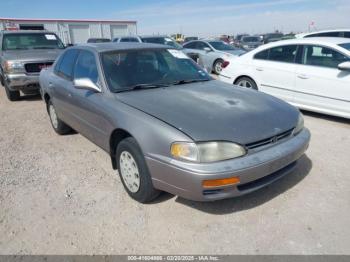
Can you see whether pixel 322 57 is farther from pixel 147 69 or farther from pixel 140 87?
pixel 140 87

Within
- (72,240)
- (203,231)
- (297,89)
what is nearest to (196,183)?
Answer: (203,231)

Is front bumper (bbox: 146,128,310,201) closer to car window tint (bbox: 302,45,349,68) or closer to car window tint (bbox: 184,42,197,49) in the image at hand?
car window tint (bbox: 302,45,349,68)

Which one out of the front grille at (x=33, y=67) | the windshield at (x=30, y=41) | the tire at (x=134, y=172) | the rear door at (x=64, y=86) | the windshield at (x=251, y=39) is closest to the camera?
the tire at (x=134, y=172)

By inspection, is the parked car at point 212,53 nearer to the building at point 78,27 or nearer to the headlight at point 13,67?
the headlight at point 13,67

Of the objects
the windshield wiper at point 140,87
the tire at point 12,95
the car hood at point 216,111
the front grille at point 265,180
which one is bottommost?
the tire at point 12,95

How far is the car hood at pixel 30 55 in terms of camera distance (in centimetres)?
761

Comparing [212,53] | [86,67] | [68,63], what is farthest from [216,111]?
[212,53]

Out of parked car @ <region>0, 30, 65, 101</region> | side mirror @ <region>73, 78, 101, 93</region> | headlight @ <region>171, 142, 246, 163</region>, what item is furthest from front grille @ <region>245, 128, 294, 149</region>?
parked car @ <region>0, 30, 65, 101</region>

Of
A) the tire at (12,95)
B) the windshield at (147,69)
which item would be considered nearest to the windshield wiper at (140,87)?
the windshield at (147,69)

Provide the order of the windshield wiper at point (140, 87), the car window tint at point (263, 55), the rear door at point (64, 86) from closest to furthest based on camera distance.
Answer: the windshield wiper at point (140, 87)
the rear door at point (64, 86)
the car window tint at point (263, 55)

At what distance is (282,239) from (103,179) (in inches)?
83.6

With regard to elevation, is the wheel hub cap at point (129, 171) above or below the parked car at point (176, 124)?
below

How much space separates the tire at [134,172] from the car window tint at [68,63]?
5.97 ft

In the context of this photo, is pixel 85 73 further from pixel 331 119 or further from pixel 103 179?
pixel 331 119
